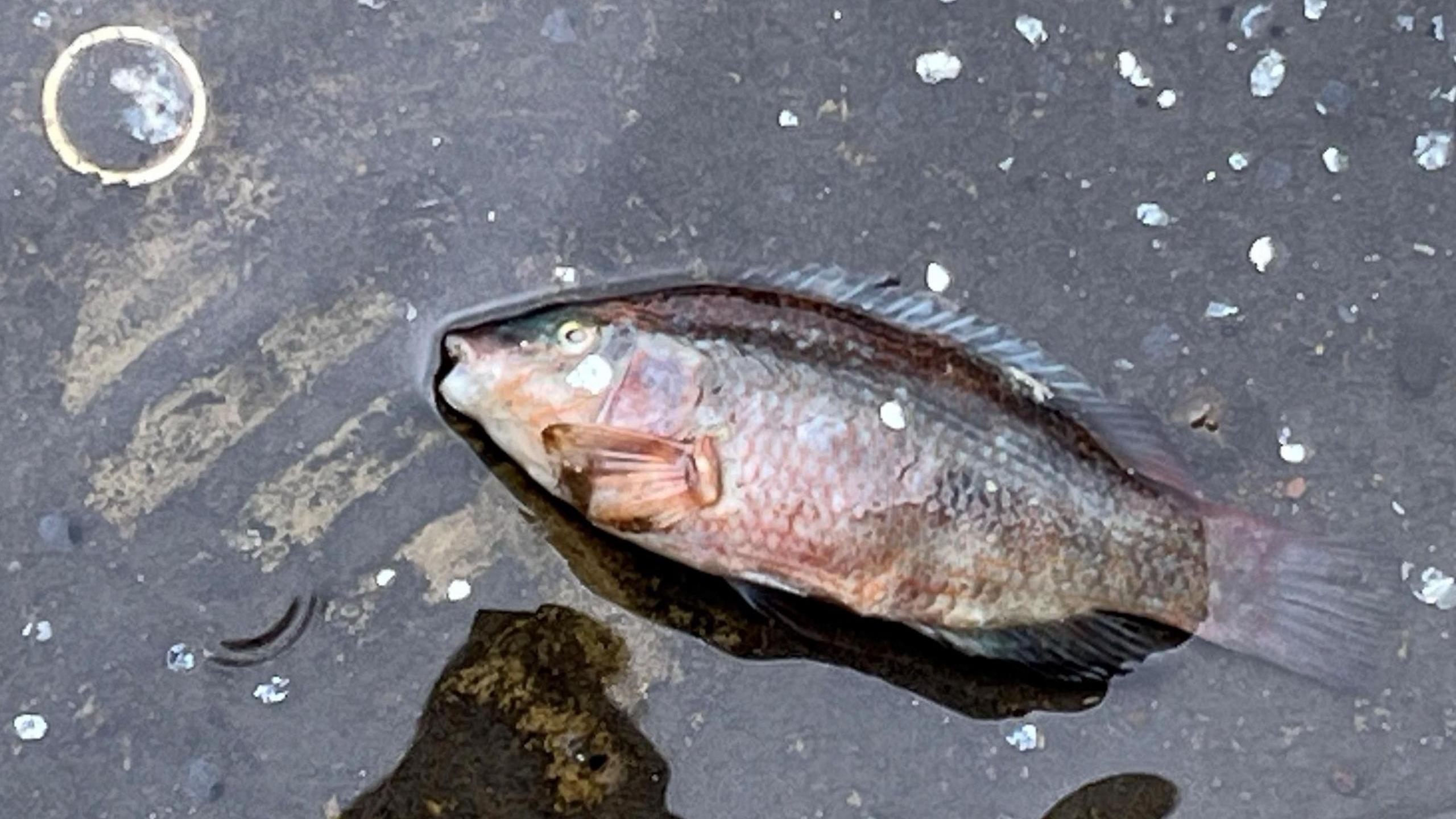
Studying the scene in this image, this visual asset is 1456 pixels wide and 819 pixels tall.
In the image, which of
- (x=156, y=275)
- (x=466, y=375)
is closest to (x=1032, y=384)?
(x=466, y=375)

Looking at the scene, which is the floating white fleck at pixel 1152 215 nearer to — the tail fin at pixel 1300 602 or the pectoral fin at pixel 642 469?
the tail fin at pixel 1300 602

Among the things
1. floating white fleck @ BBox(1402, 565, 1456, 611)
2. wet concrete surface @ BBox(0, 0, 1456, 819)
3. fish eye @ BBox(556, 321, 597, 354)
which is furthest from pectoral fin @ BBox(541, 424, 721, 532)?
floating white fleck @ BBox(1402, 565, 1456, 611)

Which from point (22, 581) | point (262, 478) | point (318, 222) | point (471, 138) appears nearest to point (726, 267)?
point (471, 138)

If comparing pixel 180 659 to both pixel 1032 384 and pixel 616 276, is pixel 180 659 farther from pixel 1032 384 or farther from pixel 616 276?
pixel 1032 384

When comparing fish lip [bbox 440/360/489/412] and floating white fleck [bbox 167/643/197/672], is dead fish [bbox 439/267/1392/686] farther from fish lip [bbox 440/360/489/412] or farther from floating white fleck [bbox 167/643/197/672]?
floating white fleck [bbox 167/643/197/672]

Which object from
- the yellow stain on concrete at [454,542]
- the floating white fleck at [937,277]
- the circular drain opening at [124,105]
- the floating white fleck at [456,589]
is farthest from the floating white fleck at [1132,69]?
the circular drain opening at [124,105]

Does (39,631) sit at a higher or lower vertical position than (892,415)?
lower
